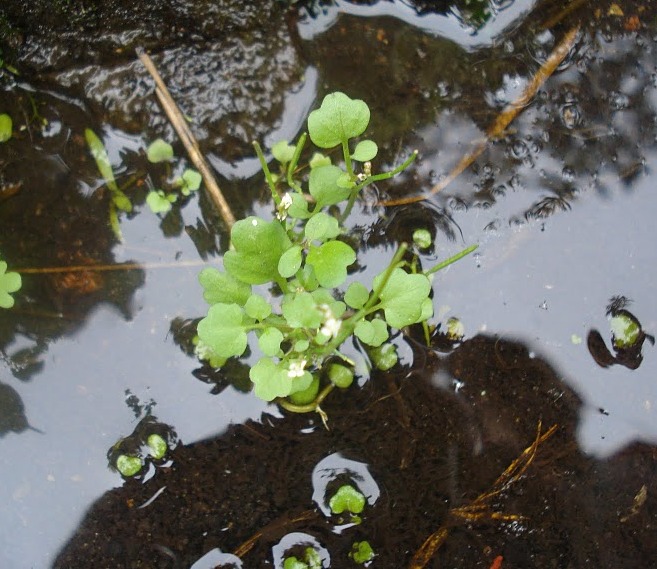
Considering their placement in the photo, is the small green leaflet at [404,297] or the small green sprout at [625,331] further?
the small green sprout at [625,331]

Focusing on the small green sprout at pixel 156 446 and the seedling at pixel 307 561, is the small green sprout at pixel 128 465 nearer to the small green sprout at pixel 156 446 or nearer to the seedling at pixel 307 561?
the small green sprout at pixel 156 446

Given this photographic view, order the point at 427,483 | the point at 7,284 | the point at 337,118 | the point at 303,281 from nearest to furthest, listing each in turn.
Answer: the point at 337,118 < the point at 303,281 < the point at 7,284 < the point at 427,483

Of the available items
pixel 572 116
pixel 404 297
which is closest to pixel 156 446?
pixel 404 297

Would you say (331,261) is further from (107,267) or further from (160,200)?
(107,267)

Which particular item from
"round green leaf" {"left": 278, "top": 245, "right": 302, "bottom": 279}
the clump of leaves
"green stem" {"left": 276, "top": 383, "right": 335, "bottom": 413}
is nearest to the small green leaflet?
"round green leaf" {"left": 278, "top": 245, "right": 302, "bottom": 279}

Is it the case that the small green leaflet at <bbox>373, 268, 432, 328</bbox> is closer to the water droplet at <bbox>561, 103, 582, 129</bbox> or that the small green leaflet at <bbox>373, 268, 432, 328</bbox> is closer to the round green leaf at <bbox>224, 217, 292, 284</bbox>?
the round green leaf at <bbox>224, 217, 292, 284</bbox>

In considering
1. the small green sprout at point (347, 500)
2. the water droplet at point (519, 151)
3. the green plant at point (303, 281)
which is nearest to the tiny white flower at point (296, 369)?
the green plant at point (303, 281)

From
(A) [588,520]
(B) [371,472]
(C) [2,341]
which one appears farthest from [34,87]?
(A) [588,520]
